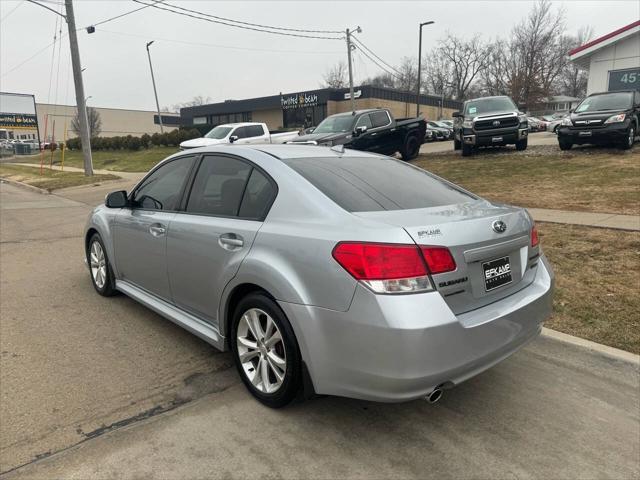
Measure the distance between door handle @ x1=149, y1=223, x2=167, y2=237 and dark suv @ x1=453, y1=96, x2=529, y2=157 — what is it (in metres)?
13.0

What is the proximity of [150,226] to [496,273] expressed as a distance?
2670mm

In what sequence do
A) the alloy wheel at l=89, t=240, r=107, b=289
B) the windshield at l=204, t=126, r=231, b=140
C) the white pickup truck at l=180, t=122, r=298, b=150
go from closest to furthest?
1. the alloy wheel at l=89, t=240, r=107, b=289
2. the white pickup truck at l=180, t=122, r=298, b=150
3. the windshield at l=204, t=126, r=231, b=140

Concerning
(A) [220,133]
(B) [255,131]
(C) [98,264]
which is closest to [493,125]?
(B) [255,131]

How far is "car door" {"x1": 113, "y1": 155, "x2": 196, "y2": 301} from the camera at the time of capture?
388 cm

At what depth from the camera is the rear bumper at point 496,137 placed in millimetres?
14992

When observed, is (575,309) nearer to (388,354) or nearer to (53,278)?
(388,354)

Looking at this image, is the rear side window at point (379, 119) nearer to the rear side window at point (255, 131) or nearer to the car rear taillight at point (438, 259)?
the rear side window at point (255, 131)

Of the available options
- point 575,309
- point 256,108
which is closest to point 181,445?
point 575,309

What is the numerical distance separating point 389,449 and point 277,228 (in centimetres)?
135

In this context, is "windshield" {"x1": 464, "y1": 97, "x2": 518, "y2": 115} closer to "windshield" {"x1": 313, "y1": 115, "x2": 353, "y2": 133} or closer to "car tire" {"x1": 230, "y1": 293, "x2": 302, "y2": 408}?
"windshield" {"x1": 313, "y1": 115, "x2": 353, "y2": 133}

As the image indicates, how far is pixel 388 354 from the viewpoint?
7.73 feet

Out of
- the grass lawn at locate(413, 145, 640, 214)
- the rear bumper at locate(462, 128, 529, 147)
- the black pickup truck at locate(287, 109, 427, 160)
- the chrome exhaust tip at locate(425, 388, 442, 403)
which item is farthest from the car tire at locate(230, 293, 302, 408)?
the rear bumper at locate(462, 128, 529, 147)

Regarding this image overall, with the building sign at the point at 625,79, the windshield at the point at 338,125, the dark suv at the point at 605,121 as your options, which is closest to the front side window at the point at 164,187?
the windshield at the point at 338,125

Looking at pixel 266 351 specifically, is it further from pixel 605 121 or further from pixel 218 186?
pixel 605 121
